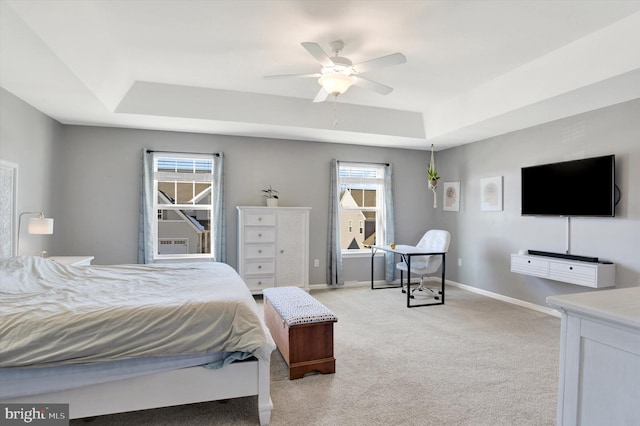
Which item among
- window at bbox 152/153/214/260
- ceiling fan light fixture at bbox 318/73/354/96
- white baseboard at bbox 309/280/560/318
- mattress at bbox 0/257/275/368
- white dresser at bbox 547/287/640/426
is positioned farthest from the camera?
window at bbox 152/153/214/260

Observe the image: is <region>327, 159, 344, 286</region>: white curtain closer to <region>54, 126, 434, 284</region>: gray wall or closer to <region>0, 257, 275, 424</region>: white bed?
<region>54, 126, 434, 284</region>: gray wall

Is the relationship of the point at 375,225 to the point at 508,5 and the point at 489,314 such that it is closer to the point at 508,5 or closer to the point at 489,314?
the point at 489,314

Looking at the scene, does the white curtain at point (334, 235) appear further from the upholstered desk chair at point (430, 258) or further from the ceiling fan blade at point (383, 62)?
the ceiling fan blade at point (383, 62)

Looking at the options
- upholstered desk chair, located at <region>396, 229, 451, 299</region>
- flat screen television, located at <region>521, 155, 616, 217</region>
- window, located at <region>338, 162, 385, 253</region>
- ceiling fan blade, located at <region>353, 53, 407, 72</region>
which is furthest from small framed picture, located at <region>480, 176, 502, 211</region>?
ceiling fan blade, located at <region>353, 53, 407, 72</region>

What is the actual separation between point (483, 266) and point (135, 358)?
15.8ft

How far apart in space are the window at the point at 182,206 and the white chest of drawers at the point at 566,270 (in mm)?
4150

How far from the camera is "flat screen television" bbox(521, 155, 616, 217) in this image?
357cm

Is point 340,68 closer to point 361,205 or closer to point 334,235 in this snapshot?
point 334,235

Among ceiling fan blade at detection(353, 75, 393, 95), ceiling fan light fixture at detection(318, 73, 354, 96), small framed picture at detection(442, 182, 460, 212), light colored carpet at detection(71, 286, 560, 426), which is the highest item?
ceiling fan blade at detection(353, 75, 393, 95)

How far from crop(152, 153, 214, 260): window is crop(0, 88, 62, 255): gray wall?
46.6 inches

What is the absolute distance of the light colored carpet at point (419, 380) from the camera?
210cm

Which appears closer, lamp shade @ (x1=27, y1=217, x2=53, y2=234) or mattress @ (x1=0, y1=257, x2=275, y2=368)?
mattress @ (x1=0, y1=257, x2=275, y2=368)

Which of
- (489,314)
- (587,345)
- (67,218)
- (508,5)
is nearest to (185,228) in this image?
(67,218)

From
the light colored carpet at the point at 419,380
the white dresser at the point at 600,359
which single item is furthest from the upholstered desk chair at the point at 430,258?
the white dresser at the point at 600,359
